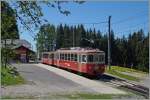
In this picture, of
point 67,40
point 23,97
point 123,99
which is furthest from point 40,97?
point 67,40

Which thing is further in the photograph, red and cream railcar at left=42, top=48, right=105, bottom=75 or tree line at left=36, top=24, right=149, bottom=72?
tree line at left=36, top=24, right=149, bottom=72

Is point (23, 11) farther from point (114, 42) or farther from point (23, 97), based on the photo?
point (114, 42)

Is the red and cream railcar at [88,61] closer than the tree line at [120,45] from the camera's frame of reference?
Yes

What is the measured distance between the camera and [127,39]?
10488 centimetres

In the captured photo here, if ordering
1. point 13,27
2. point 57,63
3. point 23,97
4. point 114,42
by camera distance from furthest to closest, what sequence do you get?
point 114,42 < point 57,63 < point 23,97 < point 13,27

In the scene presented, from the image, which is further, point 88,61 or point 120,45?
point 120,45

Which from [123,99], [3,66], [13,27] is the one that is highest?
[13,27]

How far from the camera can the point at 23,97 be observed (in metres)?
19.7

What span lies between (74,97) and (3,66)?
44.6 ft

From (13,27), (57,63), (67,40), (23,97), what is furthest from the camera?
(67,40)

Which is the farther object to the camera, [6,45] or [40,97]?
[40,97]

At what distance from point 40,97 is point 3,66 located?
1316 centimetres

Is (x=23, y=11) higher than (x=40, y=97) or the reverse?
higher

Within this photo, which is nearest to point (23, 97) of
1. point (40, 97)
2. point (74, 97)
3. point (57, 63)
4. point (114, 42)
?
point (40, 97)
